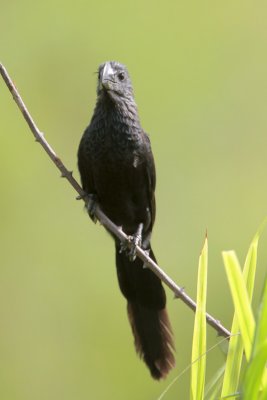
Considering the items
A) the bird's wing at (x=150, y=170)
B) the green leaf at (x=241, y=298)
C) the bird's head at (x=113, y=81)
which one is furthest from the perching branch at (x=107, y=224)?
the bird's head at (x=113, y=81)

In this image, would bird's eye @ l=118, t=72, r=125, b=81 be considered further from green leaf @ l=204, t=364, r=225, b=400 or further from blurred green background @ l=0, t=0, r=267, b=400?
blurred green background @ l=0, t=0, r=267, b=400

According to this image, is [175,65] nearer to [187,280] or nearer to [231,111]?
[231,111]

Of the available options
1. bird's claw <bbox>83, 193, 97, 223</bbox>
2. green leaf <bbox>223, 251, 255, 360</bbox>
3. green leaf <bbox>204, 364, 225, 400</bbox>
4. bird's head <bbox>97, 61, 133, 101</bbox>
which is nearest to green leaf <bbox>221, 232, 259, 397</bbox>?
green leaf <bbox>204, 364, 225, 400</bbox>

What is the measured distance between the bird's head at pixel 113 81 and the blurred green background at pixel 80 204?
2760 millimetres

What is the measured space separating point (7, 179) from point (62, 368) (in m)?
1.86

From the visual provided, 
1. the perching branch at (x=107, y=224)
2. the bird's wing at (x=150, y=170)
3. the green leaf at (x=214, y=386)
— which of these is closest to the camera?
the green leaf at (x=214, y=386)

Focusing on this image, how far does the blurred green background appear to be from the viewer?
7738 millimetres

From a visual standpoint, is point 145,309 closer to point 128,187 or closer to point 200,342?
point 128,187

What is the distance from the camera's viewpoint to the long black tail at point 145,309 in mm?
4492

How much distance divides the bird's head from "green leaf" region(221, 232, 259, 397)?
2.09m

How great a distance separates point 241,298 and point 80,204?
5.73 meters

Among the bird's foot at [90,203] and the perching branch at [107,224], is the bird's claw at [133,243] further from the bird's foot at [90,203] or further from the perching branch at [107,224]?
the perching branch at [107,224]

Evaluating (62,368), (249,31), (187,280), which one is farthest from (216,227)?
(249,31)

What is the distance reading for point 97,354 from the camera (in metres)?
7.86
